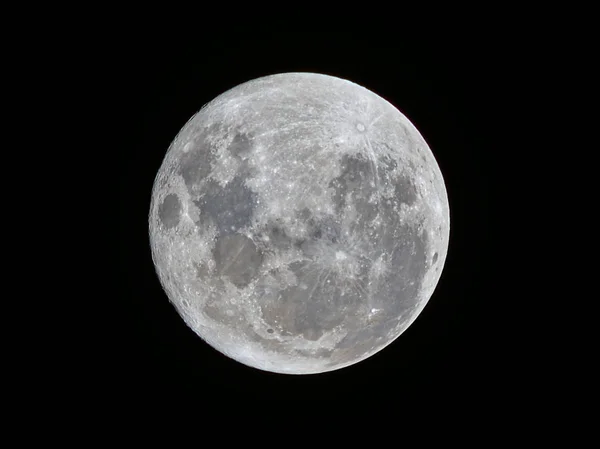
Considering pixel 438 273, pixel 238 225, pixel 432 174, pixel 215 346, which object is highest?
pixel 432 174

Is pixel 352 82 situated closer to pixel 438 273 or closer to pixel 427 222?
pixel 427 222

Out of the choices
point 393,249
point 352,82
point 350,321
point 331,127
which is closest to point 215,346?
point 350,321

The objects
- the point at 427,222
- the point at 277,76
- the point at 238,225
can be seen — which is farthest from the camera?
the point at 277,76

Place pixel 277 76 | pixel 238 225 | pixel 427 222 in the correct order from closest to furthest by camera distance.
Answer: pixel 238 225 → pixel 427 222 → pixel 277 76

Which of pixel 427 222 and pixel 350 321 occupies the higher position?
pixel 427 222

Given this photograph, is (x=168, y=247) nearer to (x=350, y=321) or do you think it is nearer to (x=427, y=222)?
(x=350, y=321)

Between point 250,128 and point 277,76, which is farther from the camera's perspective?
point 277,76
